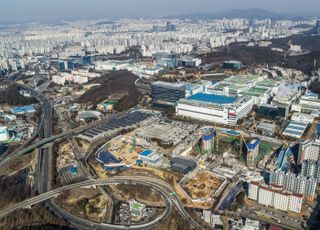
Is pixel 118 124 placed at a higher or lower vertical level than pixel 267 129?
lower

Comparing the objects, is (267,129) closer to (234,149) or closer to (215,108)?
(234,149)

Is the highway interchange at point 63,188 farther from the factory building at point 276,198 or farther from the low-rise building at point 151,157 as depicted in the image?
the factory building at point 276,198

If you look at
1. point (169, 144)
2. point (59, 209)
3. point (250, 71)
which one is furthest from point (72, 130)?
point (250, 71)

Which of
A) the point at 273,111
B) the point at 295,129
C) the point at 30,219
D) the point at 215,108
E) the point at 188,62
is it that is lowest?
the point at 30,219

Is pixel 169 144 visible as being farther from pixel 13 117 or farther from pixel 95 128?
pixel 13 117

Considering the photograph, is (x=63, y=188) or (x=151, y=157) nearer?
(x=63, y=188)

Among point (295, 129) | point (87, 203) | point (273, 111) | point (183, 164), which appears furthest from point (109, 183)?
point (273, 111)

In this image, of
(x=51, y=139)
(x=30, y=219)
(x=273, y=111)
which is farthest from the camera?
(x=273, y=111)
